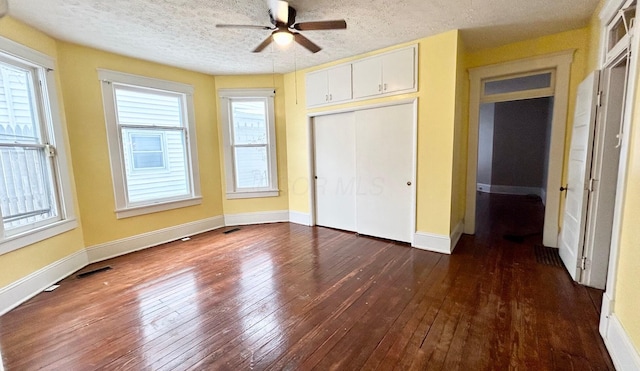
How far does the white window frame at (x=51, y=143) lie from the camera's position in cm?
254

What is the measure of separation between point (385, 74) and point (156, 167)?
350 centimetres

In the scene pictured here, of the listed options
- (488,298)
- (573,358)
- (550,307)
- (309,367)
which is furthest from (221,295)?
(550,307)

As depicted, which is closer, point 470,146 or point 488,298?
point 488,298

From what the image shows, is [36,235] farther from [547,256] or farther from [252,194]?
[547,256]

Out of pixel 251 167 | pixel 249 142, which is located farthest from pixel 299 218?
pixel 249 142

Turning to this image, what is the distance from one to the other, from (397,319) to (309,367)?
2.63ft

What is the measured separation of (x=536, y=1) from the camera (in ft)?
7.97

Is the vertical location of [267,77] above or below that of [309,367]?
above

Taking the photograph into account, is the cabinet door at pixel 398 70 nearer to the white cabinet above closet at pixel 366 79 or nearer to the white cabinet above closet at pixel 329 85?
the white cabinet above closet at pixel 366 79

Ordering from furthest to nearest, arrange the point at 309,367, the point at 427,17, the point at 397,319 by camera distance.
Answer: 1. the point at 427,17
2. the point at 397,319
3. the point at 309,367

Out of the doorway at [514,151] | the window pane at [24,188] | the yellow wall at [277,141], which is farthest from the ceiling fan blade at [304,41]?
the doorway at [514,151]

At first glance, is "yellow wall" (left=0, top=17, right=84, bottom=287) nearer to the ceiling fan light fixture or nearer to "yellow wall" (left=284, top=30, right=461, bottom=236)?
the ceiling fan light fixture

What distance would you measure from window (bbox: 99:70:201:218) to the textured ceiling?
0.48 meters

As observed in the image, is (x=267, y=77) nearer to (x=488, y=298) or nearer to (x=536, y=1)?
(x=536, y=1)
